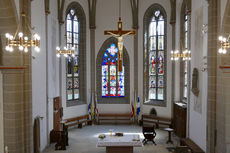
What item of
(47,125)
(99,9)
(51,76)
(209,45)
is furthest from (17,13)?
(99,9)

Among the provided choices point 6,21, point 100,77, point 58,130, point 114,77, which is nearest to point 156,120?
point 114,77

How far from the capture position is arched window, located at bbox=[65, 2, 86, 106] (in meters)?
17.2

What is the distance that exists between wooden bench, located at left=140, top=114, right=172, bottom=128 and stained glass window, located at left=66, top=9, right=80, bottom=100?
4873 mm

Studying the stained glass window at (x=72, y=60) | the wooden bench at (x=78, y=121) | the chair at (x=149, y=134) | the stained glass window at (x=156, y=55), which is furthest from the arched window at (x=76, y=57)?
the chair at (x=149, y=134)

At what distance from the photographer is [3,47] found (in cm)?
933

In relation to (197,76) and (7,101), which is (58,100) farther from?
(197,76)

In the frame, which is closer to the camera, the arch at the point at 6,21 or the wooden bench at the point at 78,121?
the arch at the point at 6,21

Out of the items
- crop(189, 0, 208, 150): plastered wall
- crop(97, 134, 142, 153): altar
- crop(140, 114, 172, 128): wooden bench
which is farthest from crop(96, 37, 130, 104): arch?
crop(97, 134, 142, 153): altar

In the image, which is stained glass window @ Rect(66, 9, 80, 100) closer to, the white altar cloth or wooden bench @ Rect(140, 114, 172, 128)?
wooden bench @ Rect(140, 114, 172, 128)

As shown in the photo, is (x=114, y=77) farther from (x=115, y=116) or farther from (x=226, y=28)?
(x=226, y=28)

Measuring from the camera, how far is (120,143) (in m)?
11.1

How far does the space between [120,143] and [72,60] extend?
8.12m

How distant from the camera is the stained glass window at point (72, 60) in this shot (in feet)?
56.3

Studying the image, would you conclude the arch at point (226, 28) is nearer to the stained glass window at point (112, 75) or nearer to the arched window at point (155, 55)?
the arched window at point (155, 55)
